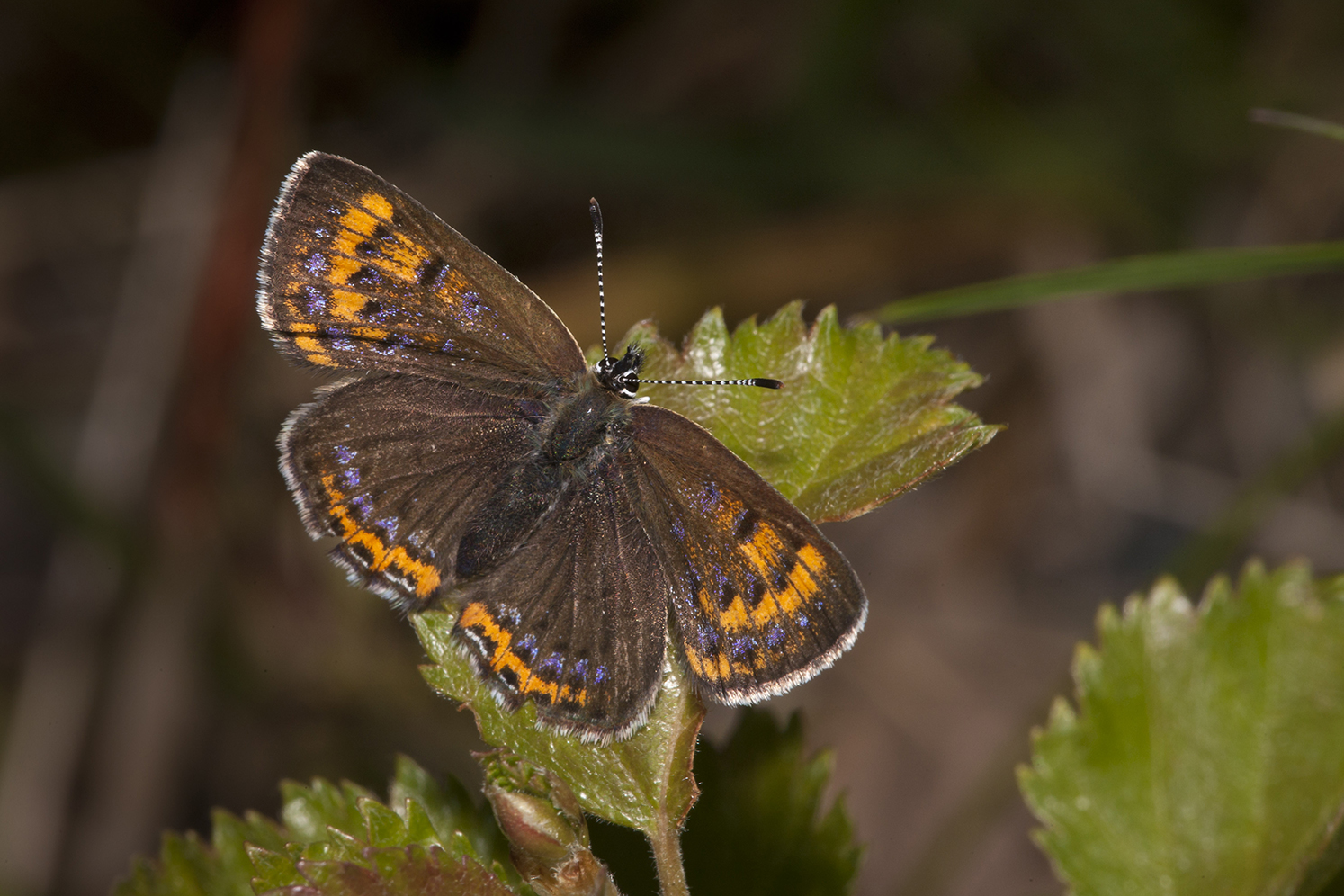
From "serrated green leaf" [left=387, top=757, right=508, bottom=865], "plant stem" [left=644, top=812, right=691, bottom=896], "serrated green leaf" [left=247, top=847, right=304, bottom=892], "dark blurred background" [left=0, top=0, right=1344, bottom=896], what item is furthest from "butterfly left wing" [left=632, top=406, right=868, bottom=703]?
"dark blurred background" [left=0, top=0, right=1344, bottom=896]

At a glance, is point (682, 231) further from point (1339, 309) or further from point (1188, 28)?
point (1339, 309)

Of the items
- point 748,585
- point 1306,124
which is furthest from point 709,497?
point 1306,124

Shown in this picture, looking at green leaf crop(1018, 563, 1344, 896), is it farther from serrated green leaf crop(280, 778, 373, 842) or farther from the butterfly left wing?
serrated green leaf crop(280, 778, 373, 842)

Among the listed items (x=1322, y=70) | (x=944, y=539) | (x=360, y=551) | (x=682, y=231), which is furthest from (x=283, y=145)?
(x=1322, y=70)

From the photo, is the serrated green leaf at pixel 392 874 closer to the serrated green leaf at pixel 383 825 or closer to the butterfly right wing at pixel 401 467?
the serrated green leaf at pixel 383 825

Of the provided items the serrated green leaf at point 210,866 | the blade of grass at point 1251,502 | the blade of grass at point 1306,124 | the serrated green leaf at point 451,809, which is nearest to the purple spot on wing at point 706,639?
the serrated green leaf at point 451,809

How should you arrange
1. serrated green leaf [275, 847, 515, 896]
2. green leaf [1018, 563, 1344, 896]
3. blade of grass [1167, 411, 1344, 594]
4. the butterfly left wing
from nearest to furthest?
1. serrated green leaf [275, 847, 515, 896]
2. the butterfly left wing
3. green leaf [1018, 563, 1344, 896]
4. blade of grass [1167, 411, 1344, 594]

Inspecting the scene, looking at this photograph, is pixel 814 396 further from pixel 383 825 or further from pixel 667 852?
pixel 383 825
